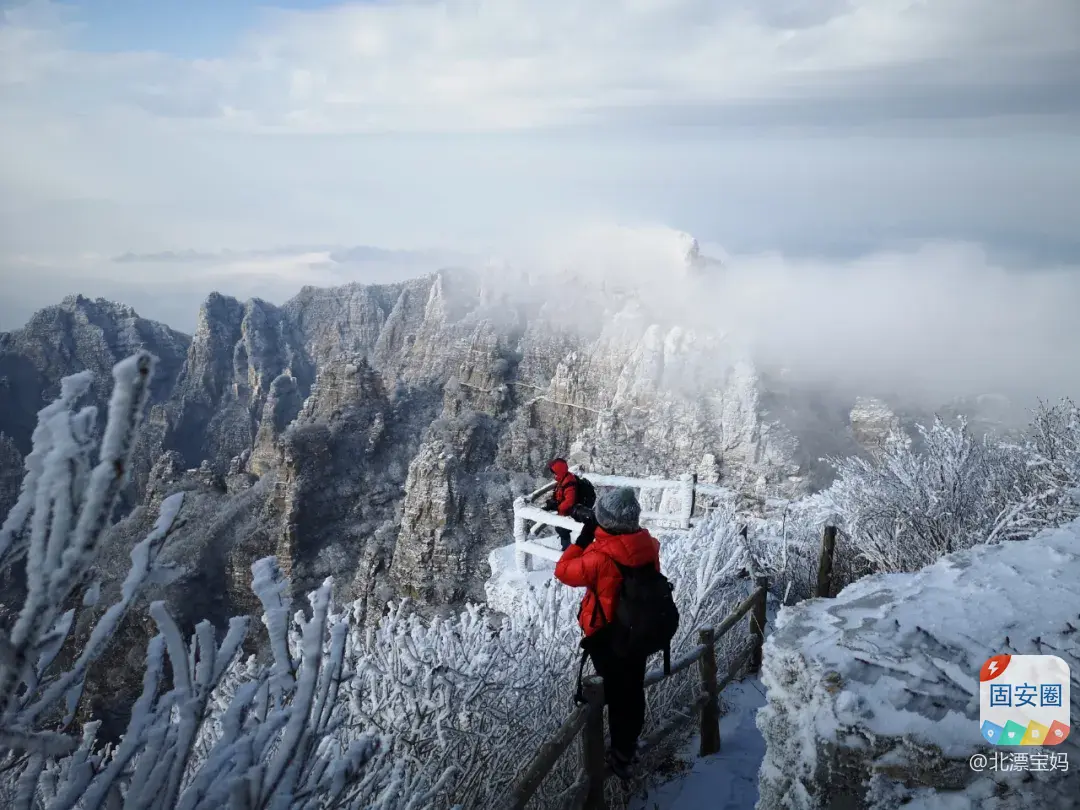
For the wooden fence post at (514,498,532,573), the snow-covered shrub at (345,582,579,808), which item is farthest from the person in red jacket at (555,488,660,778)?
the wooden fence post at (514,498,532,573)

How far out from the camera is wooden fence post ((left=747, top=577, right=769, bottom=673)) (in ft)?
19.2

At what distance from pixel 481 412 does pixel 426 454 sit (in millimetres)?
9893

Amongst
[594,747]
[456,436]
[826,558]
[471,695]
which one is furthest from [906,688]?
[456,436]

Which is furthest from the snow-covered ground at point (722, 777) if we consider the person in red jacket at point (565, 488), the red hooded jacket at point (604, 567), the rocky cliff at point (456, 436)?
the rocky cliff at point (456, 436)

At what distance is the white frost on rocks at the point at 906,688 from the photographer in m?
2.28

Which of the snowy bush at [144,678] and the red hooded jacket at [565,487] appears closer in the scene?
the snowy bush at [144,678]

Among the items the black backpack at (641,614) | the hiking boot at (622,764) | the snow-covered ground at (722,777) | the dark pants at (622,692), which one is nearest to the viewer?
the black backpack at (641,614)

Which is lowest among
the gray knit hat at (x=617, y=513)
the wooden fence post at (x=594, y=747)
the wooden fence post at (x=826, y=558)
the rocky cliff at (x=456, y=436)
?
the rocky cliff at (x=456, y=436)

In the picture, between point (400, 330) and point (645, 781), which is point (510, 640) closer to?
point (645, 781)

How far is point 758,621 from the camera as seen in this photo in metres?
5.94

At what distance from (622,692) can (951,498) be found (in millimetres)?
5450

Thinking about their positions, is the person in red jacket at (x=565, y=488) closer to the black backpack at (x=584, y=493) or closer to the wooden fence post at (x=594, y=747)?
the black backpack at (x=584, y=493)

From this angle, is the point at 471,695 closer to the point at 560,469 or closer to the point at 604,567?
the point at 604,567

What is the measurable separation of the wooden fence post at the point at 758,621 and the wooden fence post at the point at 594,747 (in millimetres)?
2987
